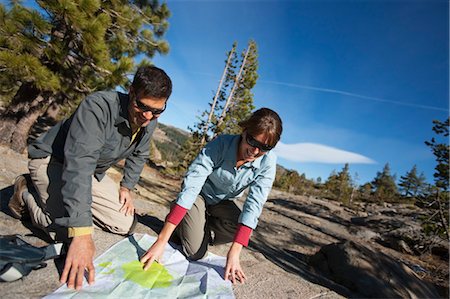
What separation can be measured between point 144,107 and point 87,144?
439mm

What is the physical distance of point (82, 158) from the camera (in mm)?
1584

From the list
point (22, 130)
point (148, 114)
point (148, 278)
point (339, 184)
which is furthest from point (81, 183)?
point (339, 184)

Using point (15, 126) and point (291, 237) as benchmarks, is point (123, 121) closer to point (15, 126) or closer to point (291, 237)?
point (15, 126)

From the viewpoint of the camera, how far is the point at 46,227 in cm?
185

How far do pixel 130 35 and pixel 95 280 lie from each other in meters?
6.05

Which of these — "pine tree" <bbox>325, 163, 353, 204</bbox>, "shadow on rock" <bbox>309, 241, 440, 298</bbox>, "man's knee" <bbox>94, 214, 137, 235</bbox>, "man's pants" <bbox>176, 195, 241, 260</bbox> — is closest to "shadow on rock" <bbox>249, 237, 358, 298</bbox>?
"shadow on rock" <bbox>309, 241, 440, 298</bbox>

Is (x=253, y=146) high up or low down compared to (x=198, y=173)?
up

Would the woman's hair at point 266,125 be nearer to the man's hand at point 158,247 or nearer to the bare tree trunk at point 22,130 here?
the man's hand at point 158,247

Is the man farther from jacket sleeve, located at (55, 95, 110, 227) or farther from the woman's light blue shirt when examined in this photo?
the woman's light blue shirt

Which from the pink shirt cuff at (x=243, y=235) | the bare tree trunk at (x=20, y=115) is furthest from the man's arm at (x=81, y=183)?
the bare tree trunk at (x=20, y=115)

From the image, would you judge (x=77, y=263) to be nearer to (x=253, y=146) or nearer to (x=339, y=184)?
(x=253, y=146)

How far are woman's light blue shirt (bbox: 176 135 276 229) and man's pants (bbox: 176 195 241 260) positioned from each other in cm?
25

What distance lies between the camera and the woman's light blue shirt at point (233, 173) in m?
2.07

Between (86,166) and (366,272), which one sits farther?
(366,272)
